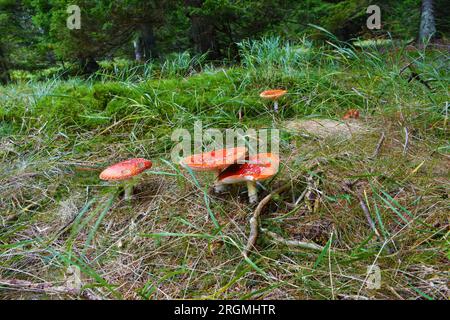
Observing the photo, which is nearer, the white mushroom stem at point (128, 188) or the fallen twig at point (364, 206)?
the fallen twig at point (364, 206)

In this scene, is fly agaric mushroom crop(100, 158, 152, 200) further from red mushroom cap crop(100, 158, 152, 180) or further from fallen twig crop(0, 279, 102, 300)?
fallen twig crop(0, 279, 102, 300)

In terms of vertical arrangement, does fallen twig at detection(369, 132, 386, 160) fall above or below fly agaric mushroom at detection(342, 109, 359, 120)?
below

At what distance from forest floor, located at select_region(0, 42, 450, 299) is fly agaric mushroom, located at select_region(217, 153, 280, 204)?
105mm

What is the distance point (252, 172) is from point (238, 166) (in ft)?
0.41

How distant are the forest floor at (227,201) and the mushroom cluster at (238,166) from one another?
0.44ft

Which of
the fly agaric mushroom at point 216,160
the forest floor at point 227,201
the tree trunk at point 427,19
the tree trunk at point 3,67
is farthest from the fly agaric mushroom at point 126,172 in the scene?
the tree trunk at point 3,67

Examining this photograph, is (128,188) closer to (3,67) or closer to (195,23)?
(195,23)

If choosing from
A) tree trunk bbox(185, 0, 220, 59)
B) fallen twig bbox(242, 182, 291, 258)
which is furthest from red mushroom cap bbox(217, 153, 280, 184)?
tree trunk bbox(185, 0, 220, 59)

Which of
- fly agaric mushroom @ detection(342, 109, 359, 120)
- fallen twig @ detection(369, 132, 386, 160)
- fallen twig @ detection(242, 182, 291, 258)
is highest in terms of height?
fly agaric mushroom @ detection(342, 109, 359, 120)

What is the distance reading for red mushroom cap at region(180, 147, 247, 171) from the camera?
150cm

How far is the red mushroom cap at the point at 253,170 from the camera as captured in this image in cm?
148

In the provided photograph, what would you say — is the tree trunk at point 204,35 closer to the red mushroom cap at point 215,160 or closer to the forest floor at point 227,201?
the forest floor at point 227,201

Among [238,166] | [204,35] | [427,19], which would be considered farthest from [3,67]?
[427,19]
